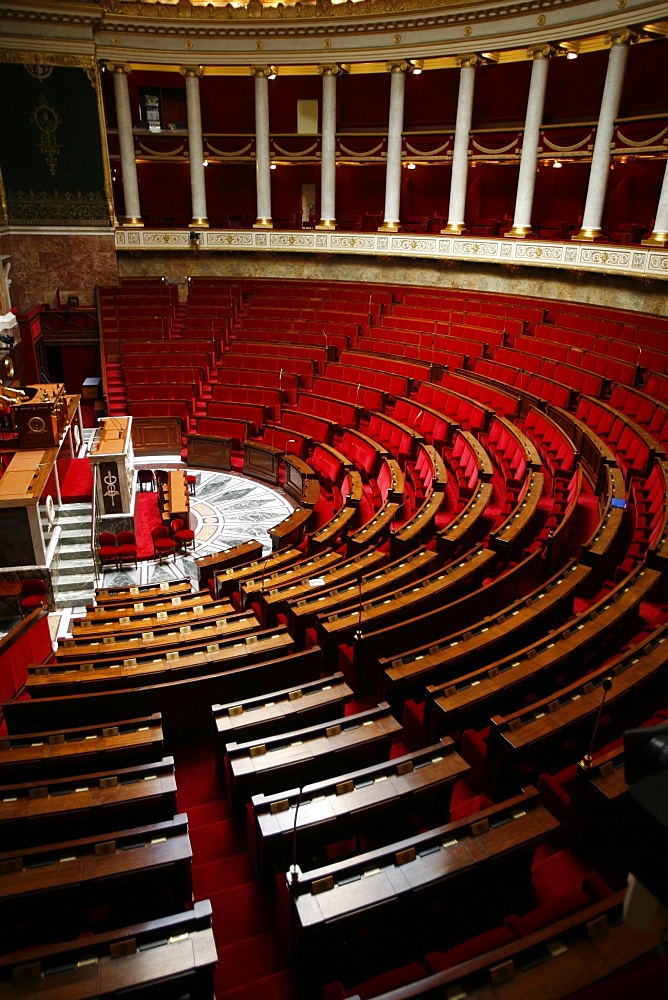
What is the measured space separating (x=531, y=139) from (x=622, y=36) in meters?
2.50

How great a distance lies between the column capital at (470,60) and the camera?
15.4m

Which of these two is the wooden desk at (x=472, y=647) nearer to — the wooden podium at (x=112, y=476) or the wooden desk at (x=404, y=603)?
the wooden desk at (x=404, y=603)

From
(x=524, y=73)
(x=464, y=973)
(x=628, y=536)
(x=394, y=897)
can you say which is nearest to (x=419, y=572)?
(x=628, y=536)

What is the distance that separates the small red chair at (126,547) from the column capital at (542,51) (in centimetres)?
1295

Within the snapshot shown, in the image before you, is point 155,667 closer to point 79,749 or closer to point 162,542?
point 79,749

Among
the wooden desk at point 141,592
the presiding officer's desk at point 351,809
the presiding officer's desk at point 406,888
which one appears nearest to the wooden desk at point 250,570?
the wooden desk at point 141,592

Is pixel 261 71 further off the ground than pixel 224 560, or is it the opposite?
pixel 261 71

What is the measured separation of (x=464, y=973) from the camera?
8.14 feet

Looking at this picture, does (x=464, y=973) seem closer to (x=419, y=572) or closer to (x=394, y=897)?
(x=394, y=897)


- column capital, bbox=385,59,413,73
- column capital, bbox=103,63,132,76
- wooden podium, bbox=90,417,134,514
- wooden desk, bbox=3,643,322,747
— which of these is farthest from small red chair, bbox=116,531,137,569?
column capital, bbox=385,59,413,73

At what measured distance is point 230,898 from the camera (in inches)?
140

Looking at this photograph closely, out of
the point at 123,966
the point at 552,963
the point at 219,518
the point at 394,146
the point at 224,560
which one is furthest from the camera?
the point at 394,146

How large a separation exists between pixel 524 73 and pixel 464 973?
835 inches

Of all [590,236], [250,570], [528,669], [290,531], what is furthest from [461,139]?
[528,669]
